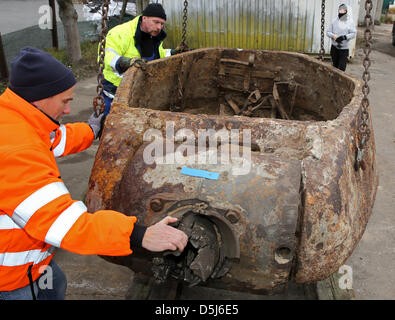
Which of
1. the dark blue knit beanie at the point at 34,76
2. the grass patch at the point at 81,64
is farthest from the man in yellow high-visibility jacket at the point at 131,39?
the grass patch at the point at 81,64

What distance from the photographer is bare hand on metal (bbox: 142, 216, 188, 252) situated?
1522 mm

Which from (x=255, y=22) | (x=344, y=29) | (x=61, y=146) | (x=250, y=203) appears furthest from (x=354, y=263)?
(x=255, y=22)

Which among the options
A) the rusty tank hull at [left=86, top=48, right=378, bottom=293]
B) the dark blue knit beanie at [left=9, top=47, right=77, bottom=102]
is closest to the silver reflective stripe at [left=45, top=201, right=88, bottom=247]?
the rusty tank hull at [left=86, top=48, right=378, bottom=293]

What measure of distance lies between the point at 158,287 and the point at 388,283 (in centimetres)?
173

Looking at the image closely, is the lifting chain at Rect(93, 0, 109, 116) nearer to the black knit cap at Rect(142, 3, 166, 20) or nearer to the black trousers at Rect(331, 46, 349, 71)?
the black knit cap at Rect(142, 3, 166, 20)

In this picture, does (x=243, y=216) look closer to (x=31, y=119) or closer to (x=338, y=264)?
(x=338, y=264)

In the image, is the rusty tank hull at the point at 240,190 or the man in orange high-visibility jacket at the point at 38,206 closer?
the man in orange high-visibility jacket at the point at 38,206

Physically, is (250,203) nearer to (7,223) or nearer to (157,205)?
(157,205)

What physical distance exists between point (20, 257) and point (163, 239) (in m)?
0.61

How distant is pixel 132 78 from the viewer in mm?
2732

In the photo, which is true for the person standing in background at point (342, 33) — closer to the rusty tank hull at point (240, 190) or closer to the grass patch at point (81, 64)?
the rusty tank hull at point (240, 190)

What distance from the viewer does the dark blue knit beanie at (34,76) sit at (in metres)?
1.58

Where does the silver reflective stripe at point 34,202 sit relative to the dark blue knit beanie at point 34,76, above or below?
below

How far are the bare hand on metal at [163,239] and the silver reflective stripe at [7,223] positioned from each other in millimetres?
523
